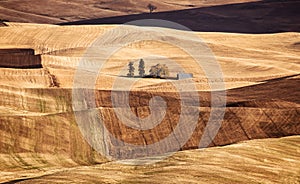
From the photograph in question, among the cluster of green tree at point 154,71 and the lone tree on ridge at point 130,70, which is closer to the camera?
the lone tree on ridge at point 130,70

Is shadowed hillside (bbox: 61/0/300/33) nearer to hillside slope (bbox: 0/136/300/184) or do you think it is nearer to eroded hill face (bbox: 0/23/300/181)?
eroded hill face (bbox: 0/23/300/181)

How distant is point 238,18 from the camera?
94438 mm

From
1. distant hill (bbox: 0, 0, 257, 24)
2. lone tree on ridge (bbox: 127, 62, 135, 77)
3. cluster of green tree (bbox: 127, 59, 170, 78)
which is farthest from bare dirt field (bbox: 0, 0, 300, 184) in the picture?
distant hill (bbox: 0, 0, 257, 24)

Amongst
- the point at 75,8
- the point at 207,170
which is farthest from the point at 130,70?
the point at 75,8

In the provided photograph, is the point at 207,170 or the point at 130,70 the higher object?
the point at 130,70

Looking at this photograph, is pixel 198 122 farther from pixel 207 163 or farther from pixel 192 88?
pixel 192 88

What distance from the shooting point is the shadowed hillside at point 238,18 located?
286ft

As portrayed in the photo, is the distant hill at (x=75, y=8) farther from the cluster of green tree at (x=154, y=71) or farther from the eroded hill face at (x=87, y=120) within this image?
the eroded hill face at (x=87, y=120)

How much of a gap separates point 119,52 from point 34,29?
1423cm

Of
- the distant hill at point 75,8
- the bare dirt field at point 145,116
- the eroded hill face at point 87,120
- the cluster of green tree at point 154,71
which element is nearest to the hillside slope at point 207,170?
the bare dirt field at point 145,116

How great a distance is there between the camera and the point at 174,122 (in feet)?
82.9

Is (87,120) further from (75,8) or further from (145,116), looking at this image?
(75,8)

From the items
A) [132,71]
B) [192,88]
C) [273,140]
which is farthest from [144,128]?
[132,71]

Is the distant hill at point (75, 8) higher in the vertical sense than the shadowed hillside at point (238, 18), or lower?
higher
